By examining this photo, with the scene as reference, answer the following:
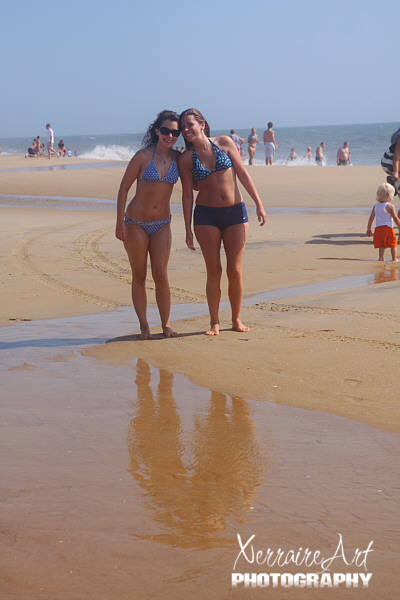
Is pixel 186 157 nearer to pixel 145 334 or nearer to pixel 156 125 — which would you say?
pixel 156 125

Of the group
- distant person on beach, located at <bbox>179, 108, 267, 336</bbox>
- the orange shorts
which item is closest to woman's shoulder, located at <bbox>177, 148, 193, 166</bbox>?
distant person on beach, located at <bbox>179, 108, 267, 336</bbox>

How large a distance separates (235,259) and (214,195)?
547 mm

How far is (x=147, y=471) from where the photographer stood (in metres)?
3.35

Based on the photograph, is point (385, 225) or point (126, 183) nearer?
point (126, 183)

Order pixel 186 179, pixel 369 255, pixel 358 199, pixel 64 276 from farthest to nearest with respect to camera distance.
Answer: pixel 358 199, pixel 369 255, pixel 64 276, pixel 186 179

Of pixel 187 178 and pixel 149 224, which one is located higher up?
pixel 187 178

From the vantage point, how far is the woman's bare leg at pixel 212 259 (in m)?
5.95

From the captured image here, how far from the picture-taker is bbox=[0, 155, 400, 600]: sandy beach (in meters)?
2.60

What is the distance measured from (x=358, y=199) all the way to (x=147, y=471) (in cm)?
1595

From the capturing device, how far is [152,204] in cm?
582

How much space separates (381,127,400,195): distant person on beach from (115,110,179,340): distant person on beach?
20.4 feet

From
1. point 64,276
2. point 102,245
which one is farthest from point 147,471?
point 102,245

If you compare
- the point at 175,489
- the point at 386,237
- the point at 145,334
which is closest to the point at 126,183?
the point at 145,334

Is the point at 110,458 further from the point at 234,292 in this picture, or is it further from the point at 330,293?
the point at 330,293
